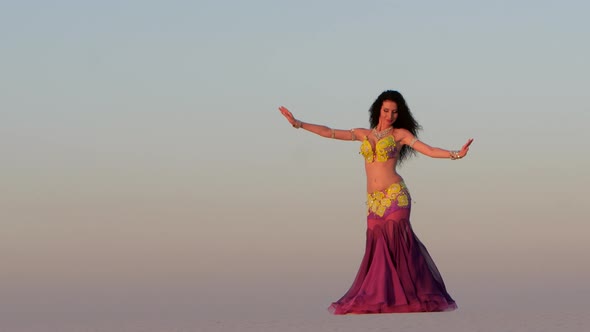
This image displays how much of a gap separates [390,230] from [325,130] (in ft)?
6.97

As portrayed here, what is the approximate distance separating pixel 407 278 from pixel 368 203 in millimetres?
1504

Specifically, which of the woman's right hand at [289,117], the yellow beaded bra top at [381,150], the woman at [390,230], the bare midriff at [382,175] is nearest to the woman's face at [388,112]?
the woman at [390,230]

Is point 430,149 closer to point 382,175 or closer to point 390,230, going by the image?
point 382,175

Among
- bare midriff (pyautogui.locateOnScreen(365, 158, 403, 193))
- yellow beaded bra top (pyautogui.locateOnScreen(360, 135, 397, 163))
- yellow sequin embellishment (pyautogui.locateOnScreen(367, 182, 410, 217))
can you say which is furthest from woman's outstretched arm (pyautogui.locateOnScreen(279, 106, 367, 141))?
yellow sequin embellishment (pyautogui.locateOnScreen(367, 182, 410, 217))

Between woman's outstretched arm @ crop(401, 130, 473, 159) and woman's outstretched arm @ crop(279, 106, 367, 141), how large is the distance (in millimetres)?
783

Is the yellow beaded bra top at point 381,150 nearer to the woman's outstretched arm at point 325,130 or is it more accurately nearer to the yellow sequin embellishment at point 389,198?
the woman's outstretched arm at point 325,130

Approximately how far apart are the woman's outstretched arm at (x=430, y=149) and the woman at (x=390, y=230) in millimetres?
17

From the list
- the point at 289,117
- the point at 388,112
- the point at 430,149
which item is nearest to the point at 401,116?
the point at 388,112

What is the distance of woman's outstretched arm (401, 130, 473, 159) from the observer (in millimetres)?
16750

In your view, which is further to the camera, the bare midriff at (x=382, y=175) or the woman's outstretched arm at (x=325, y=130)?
the woman's outstretched arm at (x=325, y=130)

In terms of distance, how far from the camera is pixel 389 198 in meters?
17.8

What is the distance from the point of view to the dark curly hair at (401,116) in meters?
18.1

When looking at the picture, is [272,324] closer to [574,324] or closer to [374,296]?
[374,296]

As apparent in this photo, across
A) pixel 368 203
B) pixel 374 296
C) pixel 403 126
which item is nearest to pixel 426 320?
pixel 374 296
